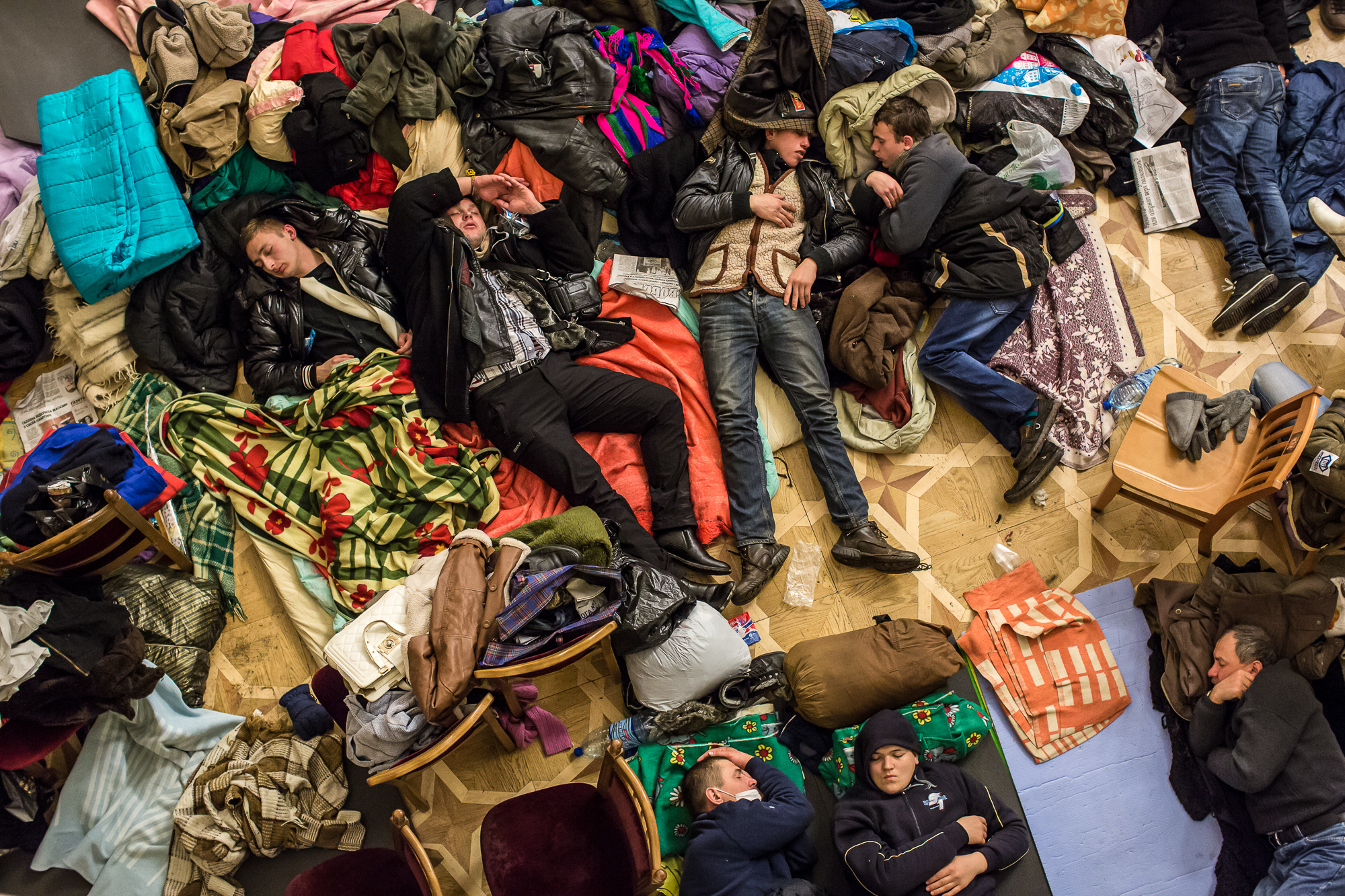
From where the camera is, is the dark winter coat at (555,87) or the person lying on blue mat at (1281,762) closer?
the person lying on blue mat at (1281,762)

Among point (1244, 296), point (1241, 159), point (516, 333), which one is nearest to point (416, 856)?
point (516, 333)

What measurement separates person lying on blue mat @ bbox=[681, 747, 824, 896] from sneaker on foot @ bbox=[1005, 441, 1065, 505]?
53.9 inches

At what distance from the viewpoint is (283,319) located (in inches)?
125

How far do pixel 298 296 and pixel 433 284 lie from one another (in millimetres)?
616

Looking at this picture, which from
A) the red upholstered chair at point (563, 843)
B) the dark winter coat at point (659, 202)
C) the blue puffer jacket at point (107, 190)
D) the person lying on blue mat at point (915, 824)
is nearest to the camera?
the red upholstered chair at point (563, 843)

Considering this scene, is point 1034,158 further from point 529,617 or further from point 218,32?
point 218,32

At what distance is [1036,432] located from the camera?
3.11m

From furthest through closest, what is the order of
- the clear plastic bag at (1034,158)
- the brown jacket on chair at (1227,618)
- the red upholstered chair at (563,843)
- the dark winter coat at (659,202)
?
the clear plastic bag at (1034,158) < the dark winter coat at (659,202) < the brown jacket on chair at (1227,618) < the red upholstered chair at (563,843)

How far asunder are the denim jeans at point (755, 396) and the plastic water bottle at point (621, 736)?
737 millimetres

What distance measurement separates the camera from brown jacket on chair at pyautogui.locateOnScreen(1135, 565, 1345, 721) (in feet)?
8.77

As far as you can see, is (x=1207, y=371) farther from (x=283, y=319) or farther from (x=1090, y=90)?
(x=283, y=319)

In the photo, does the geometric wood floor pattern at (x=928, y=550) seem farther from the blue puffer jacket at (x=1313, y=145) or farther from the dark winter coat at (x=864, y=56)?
the dark winter coat at (x=864, y=56)

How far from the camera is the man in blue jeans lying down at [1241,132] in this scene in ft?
10.9

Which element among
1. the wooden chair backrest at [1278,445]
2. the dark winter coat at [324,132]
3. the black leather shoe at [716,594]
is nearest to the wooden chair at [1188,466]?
the wooden chair backrest at [1278,445]
